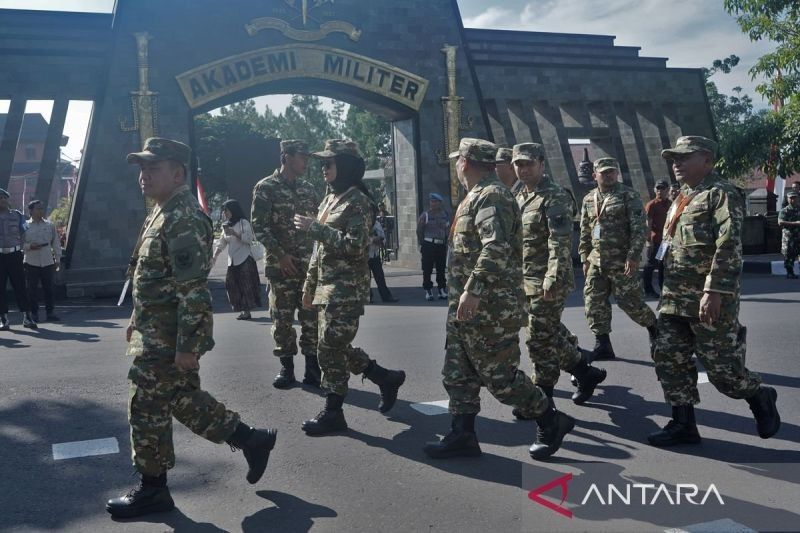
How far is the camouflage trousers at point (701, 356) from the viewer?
15.2 ft

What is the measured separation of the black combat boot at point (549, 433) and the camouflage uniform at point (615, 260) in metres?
2.80

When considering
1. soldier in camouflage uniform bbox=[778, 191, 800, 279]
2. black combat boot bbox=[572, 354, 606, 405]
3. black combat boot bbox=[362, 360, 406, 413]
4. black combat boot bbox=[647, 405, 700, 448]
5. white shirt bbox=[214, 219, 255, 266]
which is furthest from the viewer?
soldier in camouflage uniform bbox=[778, 191, 800, 279]

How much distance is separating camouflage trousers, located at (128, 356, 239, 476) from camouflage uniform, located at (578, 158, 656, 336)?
437 cm

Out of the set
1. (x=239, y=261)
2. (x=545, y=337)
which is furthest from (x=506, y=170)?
(x=239, y=261)

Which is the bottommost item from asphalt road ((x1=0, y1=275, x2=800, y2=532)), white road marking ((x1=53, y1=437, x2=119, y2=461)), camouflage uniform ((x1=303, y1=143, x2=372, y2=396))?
asphalt road ((x1=0, y1=275, x2=800, y2=532))

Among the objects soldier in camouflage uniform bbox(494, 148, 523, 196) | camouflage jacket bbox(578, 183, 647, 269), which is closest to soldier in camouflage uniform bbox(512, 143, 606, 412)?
soldier in camouflage uniform bbox(494, 148, 523, 196)

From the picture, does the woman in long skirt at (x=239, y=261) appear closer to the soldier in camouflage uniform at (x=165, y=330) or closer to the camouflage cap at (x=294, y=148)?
the camouflage cap at (x=294, y=148)

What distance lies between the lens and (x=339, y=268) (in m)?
5.29

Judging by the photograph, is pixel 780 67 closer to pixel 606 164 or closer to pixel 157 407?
pixel 606 164

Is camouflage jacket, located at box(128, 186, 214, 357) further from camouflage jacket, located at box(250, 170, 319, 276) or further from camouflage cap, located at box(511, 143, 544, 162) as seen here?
camouflage cap, located at box(511, 143, 544, 162)

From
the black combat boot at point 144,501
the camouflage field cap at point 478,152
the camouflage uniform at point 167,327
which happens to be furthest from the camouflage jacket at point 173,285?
the camouflage field cap at point 478,152

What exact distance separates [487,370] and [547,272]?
1471mm

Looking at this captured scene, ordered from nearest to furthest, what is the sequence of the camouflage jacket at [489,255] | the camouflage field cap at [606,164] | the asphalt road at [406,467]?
the asphalt road at [406,467]
the camouflage jacket at [489,255]
the camouflage field cap at [606,164]

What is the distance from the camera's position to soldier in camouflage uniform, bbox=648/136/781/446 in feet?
15.0
